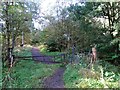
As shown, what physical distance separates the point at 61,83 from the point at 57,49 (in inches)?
625

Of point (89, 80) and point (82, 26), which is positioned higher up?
point (82, 26)

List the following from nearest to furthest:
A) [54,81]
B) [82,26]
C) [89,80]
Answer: [89,80] < [54,81] < [82,26]

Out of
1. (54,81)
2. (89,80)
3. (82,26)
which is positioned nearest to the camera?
(89,80)

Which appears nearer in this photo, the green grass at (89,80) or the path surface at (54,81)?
the green grass at (89,80)

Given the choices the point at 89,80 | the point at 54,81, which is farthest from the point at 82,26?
the point at 89,80

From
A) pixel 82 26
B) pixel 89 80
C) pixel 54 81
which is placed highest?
pixel 82 26

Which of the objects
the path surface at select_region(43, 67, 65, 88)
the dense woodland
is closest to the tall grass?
the path surface at select_region(43, 67, 65, 88)

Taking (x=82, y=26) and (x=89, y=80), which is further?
(x=82, y=26)

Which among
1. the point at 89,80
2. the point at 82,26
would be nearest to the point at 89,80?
the point at 89,80

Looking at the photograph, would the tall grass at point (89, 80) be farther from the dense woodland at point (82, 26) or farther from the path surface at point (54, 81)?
the dense woodland at point (82, 26)

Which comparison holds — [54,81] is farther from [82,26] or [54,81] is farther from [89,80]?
[82,26]

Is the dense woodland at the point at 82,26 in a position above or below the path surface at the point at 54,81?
above

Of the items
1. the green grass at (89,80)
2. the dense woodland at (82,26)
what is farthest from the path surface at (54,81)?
the dense woodland at (82,26)

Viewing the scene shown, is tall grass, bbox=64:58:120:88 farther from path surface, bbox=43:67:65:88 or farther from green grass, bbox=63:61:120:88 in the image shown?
path surface, bbox=43:67:65:88
